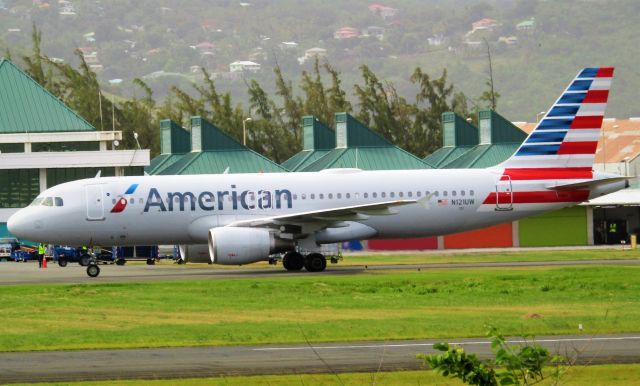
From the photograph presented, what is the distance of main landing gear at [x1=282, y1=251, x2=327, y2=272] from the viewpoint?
4588cm

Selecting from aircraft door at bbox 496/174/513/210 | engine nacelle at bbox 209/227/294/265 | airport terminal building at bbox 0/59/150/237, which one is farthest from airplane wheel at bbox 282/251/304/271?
airport terminal building at bbox 0/59/150/237

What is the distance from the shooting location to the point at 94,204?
4616 centimetres

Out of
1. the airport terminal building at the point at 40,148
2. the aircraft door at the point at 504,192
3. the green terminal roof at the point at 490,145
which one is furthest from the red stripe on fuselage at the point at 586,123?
the airport terminal building at the point at 40,148

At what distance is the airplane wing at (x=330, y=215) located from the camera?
43969 mm

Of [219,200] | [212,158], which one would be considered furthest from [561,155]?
[212,158]

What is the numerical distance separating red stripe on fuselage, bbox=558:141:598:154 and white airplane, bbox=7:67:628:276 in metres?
0.04

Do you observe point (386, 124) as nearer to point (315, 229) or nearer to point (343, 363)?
point (315, 229)

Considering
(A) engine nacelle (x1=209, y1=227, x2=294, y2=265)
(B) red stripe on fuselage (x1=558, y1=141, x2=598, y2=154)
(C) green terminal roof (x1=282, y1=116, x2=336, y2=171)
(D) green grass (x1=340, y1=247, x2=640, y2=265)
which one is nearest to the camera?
(A) engine nacelle (x1=209, y1=227, x2=294, y2=265)

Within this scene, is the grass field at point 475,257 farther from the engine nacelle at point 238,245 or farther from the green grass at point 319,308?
the green grass at point 319,308

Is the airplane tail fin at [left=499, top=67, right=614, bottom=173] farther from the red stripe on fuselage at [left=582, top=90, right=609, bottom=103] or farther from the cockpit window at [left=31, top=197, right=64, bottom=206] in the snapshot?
the cockpit window at [left=31, top=197, right=64, bottom=206]

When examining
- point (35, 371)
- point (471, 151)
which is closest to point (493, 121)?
point (471, 151)

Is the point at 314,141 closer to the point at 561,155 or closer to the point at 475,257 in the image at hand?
the point at 475,257

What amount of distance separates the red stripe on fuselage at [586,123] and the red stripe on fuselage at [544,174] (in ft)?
5.52

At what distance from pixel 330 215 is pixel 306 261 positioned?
91.3 inches
